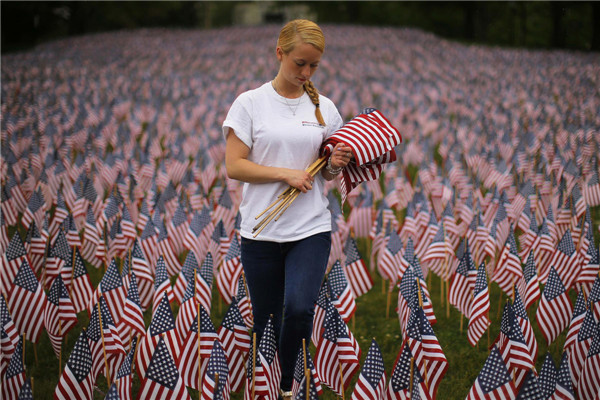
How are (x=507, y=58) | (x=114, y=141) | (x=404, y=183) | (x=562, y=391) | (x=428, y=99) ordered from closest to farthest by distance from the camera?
(x=562, y=391) → (x=404, y=183) → (x=114, y=141) → (x=428, y=99) → (x=507, y=58)

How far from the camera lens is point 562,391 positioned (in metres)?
3.58

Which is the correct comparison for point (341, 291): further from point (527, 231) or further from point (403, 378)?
point (527, 231)

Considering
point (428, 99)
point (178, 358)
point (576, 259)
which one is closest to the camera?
point (178, 358)

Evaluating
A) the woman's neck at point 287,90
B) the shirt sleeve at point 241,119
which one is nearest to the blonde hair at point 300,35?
the woman's neck at point 287,90

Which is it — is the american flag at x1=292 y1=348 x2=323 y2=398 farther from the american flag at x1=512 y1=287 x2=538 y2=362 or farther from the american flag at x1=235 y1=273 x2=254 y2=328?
the american flag at x1=512 y1=287 x2=538 y2=362

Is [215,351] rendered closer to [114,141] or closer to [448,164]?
[448,164]

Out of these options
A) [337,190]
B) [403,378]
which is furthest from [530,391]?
[337,190]

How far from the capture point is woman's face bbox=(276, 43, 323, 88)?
3.50 metres

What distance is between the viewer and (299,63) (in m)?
3.54

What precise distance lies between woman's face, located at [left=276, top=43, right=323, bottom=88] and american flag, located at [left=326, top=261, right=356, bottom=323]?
236cm

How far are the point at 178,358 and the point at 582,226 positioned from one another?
5.05m

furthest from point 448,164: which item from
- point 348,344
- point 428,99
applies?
point 428,99

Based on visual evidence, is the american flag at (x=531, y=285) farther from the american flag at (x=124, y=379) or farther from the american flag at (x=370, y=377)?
the american flag at (x=124, y=379)

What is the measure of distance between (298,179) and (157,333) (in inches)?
70.0
